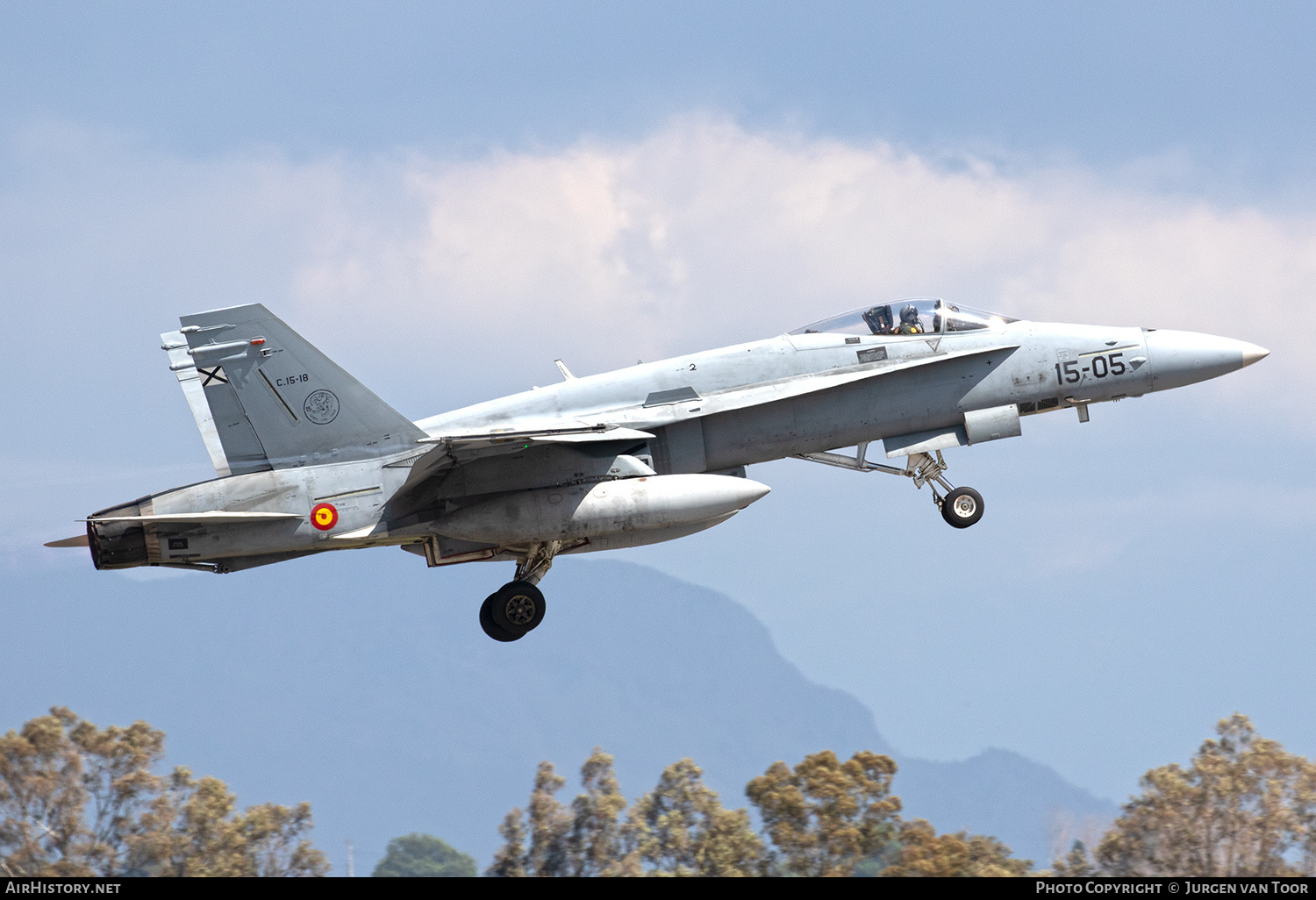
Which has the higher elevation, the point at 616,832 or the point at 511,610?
the point at 511,610

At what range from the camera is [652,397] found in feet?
64.9

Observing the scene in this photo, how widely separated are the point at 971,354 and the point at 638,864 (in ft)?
48.7

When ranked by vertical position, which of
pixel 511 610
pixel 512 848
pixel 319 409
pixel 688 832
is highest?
pixel 319 409

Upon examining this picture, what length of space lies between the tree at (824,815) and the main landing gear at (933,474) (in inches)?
424

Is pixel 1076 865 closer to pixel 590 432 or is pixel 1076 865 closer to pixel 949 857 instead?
pixel 949 857

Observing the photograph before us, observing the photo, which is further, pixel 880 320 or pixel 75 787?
pixel 75 787

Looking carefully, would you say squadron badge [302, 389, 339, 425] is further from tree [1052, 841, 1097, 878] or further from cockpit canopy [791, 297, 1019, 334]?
tree [1052, 841, 1097, 878]

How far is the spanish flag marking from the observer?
61.7ft

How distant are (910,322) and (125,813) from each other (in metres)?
23.4

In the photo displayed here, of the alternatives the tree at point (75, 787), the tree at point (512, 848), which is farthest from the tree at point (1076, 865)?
the tree at point (75, 787)

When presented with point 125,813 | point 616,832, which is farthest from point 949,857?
point 125,813

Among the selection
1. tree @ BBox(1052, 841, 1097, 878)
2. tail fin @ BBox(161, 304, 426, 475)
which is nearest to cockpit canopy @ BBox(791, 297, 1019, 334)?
tail fin @ BBox(161, 304, 426, 475)

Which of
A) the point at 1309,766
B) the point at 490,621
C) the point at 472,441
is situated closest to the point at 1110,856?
the point at 1309,766

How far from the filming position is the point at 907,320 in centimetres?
2031
